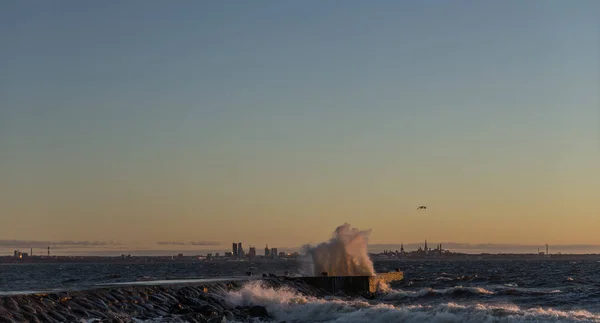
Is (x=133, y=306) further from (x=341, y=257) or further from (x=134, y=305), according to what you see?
(x=341, y=257)

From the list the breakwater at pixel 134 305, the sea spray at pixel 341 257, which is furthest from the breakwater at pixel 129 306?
the sea spray at pixel 341 257

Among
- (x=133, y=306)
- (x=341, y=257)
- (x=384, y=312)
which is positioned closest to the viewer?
(x=133, y=306)

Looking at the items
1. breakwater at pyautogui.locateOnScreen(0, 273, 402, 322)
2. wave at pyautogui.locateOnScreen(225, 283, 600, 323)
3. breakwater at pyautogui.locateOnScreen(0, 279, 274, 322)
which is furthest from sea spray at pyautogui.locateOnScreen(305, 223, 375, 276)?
breakwater at pyautogui.locateOnScreen(0, 279, 274, 322)

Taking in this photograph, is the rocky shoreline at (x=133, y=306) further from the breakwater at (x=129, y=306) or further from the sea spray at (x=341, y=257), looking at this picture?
the sea spray at (x=341, y=257)

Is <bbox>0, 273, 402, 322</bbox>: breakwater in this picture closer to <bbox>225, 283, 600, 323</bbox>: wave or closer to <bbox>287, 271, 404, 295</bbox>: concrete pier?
<bbox>225, 283, 600, 323</bbox>: wave

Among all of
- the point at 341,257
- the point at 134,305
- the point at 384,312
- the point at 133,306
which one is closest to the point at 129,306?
the point at 133,306

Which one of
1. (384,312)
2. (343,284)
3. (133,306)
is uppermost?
(133,306)
